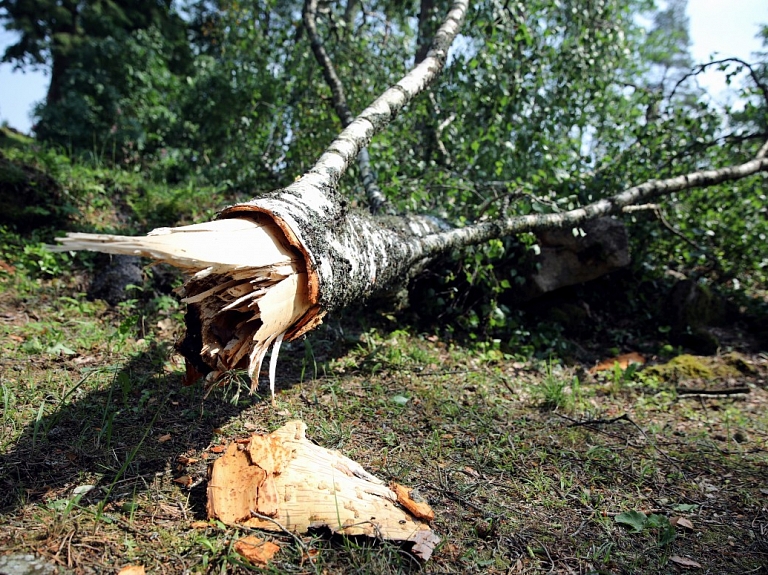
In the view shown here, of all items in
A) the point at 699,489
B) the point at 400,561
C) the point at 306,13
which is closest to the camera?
the point at 400,561

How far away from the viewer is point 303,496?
6.11ft

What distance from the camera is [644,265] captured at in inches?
212

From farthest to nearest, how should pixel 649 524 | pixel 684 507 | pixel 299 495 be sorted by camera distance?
1. pixel 684 507
2. pixel 649 524
3. pixel 299 495

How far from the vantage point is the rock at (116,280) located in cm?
377

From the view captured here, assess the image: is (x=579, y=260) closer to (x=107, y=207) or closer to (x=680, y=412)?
(x=680, y=412)

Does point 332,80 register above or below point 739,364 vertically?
above

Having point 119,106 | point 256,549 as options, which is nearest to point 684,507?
point 256,549

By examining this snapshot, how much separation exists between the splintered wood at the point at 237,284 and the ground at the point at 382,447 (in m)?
0.57

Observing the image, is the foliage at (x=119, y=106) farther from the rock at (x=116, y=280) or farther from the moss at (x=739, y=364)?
the moss at (x=739, y=364)

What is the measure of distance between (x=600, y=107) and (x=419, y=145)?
2.23 metres

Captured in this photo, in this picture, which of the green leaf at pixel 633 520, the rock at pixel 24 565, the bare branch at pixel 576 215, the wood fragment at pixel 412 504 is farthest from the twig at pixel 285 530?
the bare branch at pixel 576 215

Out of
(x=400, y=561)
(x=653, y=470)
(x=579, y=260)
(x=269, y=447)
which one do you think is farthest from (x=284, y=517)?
(x=579, y=260)

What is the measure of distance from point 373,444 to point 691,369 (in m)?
3.12

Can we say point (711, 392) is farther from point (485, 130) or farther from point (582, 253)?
point (485, 130)
